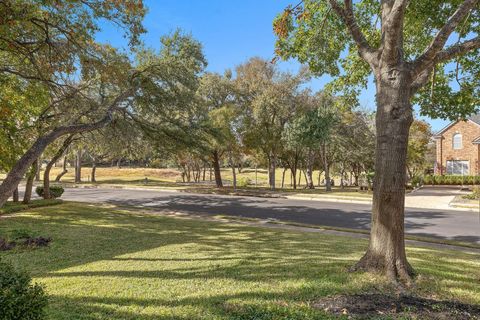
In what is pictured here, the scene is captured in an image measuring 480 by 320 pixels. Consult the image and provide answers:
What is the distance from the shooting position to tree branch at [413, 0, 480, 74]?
17.9ft

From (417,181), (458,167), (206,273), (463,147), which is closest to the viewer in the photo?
(206,273)

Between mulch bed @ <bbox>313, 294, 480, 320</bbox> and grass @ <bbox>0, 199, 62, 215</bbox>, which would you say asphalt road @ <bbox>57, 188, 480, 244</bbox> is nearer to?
grass @ <bbox>0, 199, 62, 215</bbox>

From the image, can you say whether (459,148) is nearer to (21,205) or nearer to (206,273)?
(206,273)

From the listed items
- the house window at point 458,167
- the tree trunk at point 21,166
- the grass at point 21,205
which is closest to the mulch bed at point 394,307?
the tree trunk at point 21,166

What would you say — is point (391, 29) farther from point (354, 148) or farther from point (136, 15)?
→ point (354, 148)

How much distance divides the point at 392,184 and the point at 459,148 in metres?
40.6

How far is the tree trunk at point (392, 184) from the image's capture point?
543 cm

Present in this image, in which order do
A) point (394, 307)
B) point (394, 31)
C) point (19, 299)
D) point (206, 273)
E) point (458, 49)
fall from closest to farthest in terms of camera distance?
point (19, 299) → point (394, 307) → point (394, 31) → point (458, 49) → point (206, 273)

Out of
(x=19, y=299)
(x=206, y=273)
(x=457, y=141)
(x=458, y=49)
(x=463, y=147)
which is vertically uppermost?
(x=457, y=141)

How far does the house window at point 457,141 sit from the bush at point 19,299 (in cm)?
4512

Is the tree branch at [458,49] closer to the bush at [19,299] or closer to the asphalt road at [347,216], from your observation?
the bush at [19,299]

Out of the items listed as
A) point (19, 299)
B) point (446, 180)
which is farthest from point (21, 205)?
point (446, 180)

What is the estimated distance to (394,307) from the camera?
164 inches

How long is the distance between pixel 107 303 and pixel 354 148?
34513 millimetres
